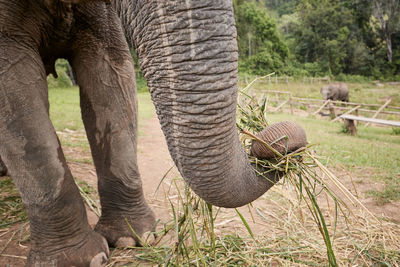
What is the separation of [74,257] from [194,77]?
1.46m

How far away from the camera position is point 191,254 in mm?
1955

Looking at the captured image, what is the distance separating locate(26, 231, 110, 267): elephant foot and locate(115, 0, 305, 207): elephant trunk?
1068 mm

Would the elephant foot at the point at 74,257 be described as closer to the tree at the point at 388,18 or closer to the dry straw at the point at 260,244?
the dry straw at the point at 260,244

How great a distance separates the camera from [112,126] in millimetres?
2252

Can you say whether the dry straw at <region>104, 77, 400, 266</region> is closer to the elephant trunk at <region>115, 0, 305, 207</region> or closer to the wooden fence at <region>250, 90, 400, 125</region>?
the elephant trunk at <region>115, 0, 305, 207</region>

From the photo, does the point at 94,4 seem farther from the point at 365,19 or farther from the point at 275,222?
the point at 365,19

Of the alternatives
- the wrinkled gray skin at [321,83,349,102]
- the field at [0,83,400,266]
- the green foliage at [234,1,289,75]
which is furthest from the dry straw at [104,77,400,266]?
the green foliage at [234,1,289,75]

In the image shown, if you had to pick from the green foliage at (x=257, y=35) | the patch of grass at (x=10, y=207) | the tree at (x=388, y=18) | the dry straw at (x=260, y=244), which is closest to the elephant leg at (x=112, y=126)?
the dry straw at (x=260, y=244)

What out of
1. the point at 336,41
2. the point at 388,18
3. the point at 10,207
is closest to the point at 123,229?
the point at 10,207

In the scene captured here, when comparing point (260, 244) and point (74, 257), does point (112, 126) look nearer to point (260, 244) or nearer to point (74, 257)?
point (74, 257)

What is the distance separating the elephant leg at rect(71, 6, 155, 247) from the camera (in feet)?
7.15

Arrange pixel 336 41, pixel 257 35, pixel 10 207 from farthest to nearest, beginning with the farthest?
pixel 257 35 → pixel 336 41 → pixel 10 207

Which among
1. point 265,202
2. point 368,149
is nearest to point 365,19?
point 368,149

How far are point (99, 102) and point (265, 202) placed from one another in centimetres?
172
